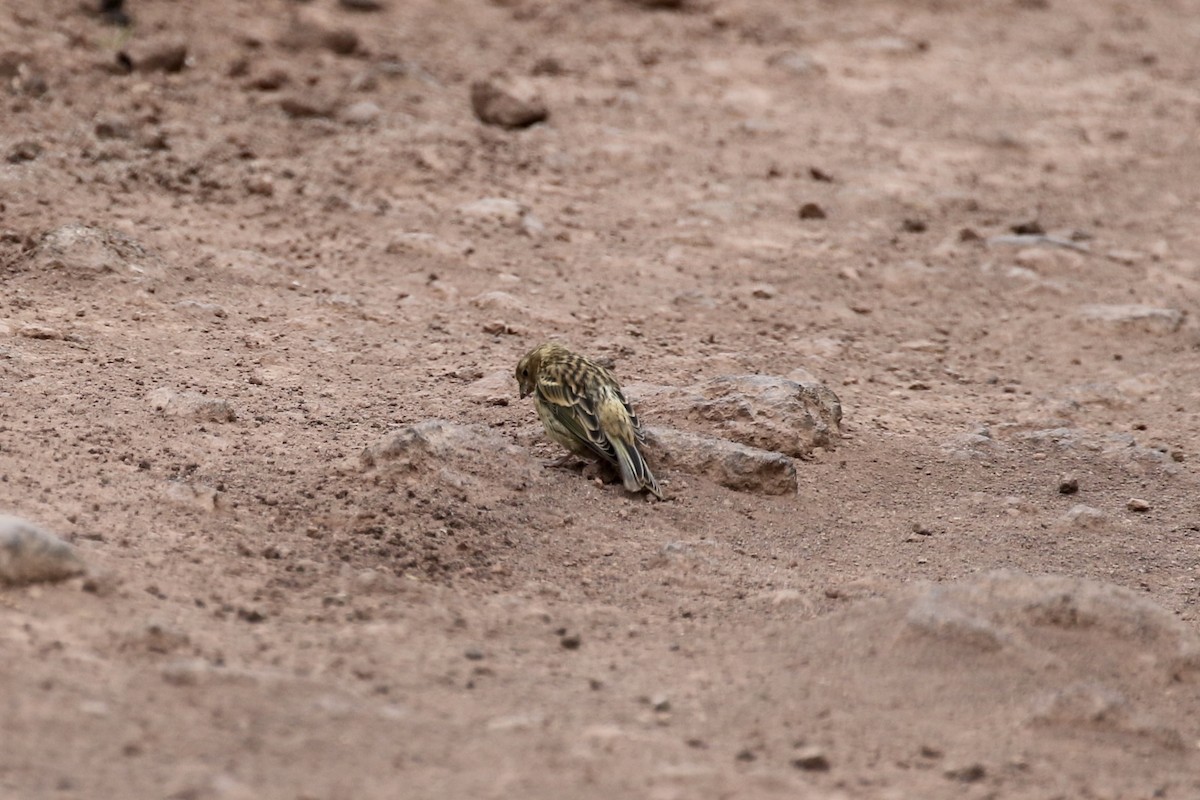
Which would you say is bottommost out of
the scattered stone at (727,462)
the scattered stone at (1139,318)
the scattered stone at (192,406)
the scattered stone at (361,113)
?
the scattered stone at (1139,318)

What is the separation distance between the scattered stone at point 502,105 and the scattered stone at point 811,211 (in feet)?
6.51

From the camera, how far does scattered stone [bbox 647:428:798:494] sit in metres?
6.04

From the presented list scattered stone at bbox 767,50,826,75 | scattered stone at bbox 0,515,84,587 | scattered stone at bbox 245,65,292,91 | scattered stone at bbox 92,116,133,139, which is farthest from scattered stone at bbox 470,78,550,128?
scattered stone at bbox 0,515,84,587

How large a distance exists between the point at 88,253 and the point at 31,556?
333 centimetres

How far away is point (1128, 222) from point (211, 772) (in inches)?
313

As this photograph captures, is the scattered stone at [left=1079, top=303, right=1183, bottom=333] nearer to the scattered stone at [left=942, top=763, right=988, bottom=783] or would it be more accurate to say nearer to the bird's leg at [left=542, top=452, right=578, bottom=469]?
the bird's leg at [left=542, top=452, right=578, bottom=469]

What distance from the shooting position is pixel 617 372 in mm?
7125

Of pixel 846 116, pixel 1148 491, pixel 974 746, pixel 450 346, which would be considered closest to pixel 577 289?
pixel 450 346

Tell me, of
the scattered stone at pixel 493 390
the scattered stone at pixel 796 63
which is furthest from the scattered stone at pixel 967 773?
the scattered stone at pixel 796 63

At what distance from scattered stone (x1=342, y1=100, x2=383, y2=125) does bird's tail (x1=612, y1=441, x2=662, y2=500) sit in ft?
14.5

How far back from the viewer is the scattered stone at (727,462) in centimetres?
604

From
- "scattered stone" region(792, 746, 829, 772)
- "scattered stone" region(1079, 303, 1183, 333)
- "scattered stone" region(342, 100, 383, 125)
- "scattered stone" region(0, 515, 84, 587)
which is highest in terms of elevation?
"scattered stone" region(0, 515, 84, 587)

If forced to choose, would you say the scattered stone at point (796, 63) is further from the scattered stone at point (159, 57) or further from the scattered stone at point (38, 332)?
the scattered stone at point (38, 332)

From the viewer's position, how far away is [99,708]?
3.69 m
